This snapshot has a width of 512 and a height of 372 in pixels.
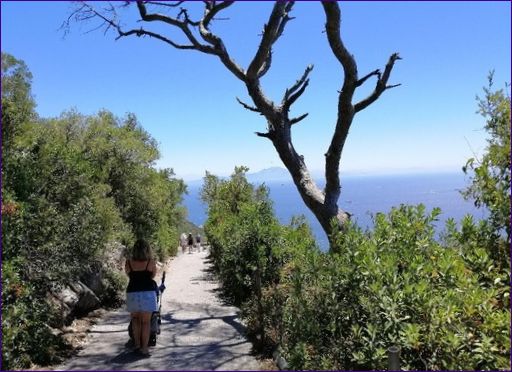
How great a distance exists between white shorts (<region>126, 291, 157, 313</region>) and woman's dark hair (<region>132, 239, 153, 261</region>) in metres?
0.49

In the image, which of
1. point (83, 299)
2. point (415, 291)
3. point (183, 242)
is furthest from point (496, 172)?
point (183, 242)

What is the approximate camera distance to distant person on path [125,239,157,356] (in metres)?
6.60

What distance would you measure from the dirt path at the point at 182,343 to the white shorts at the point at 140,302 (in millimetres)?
695

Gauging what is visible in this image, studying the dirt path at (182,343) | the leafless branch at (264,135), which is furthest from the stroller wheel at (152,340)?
the leafless branch at (264,135)

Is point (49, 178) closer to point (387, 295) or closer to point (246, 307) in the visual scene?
point (246, 307)

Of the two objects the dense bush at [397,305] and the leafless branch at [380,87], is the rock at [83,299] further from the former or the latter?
the leafless branch at [380,87]

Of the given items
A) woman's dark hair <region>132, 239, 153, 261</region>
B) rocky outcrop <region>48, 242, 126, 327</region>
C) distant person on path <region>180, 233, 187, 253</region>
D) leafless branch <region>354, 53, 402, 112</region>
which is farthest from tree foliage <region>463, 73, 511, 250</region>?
distant person on path <region>180, 233, 187, 253</region>

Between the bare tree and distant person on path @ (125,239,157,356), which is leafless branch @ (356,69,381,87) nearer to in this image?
the bare tree

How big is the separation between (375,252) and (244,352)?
9.42ft

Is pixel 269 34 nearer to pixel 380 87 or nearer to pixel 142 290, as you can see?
pixel 380 87

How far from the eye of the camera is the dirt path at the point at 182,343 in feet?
21.0

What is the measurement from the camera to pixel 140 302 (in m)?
6.60

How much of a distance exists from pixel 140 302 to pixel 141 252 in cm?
70

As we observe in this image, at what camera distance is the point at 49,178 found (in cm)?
838
